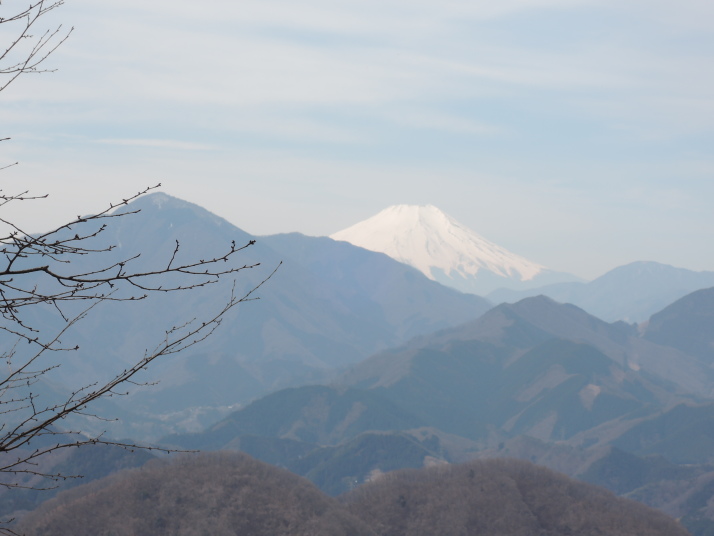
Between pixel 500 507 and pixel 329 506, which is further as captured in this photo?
pixel 500 507

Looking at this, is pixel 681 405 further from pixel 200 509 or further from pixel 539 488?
pixel 200 509

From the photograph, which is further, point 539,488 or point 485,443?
point 485,443

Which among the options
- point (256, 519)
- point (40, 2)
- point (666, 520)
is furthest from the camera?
point (666, 520)

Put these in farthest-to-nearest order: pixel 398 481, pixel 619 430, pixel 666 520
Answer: pixel 619 430
pixel 398 481
pixel 666 520

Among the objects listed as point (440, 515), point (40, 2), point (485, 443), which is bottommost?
point (485, 443)

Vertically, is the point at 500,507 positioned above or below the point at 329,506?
below

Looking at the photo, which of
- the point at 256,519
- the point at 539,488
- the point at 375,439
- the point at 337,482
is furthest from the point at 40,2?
the point at 375,439

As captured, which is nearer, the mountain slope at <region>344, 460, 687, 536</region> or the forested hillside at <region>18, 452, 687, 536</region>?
the forested hillside at <region>18, 452, 687, 536</region>

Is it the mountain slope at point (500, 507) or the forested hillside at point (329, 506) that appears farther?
the mountain slope at point (500, 507)

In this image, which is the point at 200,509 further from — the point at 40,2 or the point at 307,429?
the point at 307,429

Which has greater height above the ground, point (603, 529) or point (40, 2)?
point (40, 2)

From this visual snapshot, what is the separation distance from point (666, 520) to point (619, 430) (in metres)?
112

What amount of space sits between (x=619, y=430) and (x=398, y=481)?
379ft

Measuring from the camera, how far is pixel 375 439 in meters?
145
